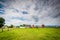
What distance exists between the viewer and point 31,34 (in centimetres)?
346

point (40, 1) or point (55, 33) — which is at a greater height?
point (40, 1)

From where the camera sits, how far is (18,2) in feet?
11.9

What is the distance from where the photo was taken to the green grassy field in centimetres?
341

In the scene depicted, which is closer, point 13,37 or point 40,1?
point 13,37

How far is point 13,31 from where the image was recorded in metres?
3.48

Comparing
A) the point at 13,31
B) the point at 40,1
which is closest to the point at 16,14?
the point at 13,31

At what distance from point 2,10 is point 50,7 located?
137 cm

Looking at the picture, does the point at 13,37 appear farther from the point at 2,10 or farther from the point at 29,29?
the point at 2,10

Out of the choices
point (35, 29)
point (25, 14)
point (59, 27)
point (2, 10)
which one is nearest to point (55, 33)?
point (59, 27)

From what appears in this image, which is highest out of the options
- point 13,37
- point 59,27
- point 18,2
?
point 18,2

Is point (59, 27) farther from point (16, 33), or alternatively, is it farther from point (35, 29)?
point (16, 33)

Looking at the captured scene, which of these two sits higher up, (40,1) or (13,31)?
(40,1)

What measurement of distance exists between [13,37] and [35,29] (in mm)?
654

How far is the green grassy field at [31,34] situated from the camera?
341cm
